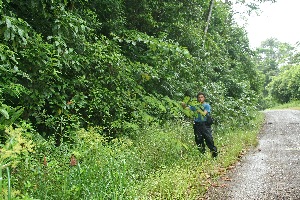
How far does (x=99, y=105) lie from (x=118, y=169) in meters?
2.47

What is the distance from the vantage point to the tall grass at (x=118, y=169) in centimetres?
351

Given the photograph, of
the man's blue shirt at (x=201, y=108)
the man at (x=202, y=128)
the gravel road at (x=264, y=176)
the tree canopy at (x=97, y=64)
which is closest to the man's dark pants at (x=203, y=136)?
the man at (x=202, y=128)

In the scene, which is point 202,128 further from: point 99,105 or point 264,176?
point 99,105

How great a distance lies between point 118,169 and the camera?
429 centimetres

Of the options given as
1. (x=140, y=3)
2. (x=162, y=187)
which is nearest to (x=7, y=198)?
(x=162, y=187)

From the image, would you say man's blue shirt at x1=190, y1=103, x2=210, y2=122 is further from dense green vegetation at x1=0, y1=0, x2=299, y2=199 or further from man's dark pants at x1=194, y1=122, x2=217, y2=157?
dense green vegetation at x1=0, y1=0, x2=299, y2=199

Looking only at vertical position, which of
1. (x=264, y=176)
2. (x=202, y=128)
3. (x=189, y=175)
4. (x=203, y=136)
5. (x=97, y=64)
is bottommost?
(x=264, y=176)

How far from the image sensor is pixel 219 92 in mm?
12211

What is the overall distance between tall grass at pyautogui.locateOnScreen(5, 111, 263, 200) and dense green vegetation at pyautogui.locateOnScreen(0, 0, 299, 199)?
0.05 ft

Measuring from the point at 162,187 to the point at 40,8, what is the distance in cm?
389

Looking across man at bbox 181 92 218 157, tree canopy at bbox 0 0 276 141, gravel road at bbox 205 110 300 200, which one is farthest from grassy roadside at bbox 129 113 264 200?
tree canopy at bbox 0 0 276 141

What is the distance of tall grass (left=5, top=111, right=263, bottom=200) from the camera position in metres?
3.51

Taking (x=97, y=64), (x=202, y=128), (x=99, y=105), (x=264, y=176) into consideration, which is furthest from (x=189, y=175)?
(x=97, y=64)

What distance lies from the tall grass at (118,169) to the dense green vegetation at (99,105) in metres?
0.02
